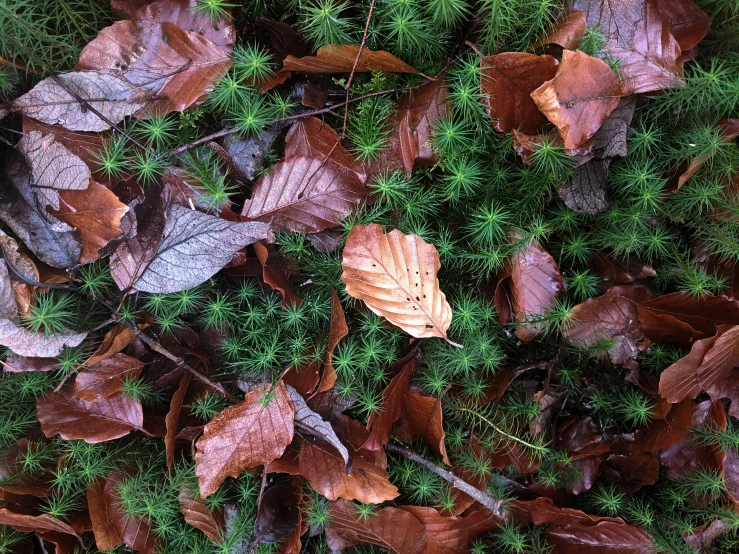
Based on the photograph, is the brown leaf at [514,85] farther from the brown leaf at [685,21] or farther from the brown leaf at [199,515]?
the brown leaf at [199,515]

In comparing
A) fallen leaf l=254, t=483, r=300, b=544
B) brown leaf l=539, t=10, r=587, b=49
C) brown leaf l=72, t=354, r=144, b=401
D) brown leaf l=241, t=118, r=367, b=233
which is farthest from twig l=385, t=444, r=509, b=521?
brown leaf l=539, t=10, r=587, b=49

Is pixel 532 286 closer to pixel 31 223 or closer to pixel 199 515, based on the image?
pixel 199 515

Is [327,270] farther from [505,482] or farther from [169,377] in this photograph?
[505,482]

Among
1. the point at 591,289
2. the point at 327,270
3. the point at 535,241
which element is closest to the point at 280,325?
the point at 327,270

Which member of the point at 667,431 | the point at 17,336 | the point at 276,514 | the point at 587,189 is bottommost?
the point at 276,514

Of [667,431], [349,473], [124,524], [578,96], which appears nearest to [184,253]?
[349,473]
